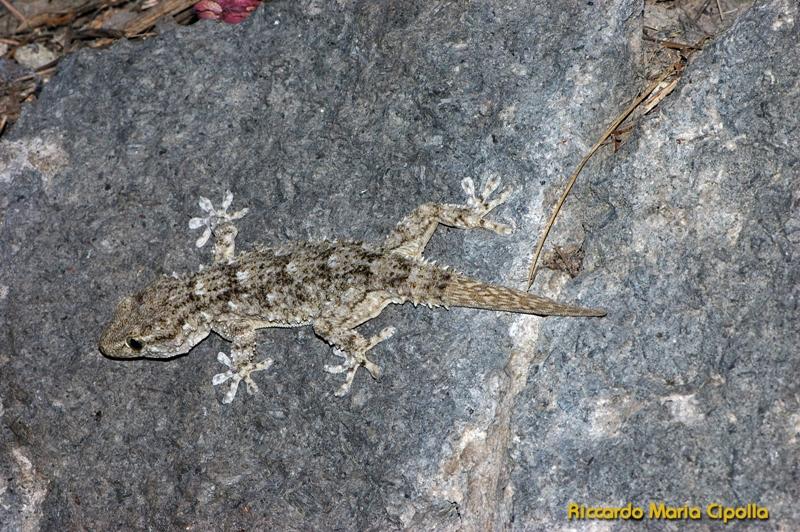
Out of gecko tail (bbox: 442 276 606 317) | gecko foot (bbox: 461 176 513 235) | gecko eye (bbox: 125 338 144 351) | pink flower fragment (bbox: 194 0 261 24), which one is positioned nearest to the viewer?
gecko tail (bbox: 442 276 606 317)

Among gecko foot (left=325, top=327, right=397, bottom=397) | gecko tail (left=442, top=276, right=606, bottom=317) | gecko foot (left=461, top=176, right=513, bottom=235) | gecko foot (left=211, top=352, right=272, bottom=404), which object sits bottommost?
gecko foot (left=211, top=352, right=272, bottom=404)

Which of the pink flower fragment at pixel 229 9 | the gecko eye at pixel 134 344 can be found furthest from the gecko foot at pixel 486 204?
the pink flower fragment at pixel 229 9

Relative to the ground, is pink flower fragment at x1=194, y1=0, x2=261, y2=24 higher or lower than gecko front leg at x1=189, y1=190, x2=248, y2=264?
higher

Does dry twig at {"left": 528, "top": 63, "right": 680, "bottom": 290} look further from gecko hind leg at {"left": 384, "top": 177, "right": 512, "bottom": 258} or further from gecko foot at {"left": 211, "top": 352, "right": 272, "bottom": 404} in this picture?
gecko foot at {"left": 211, "top": 352, "right": 272, "bottom": 404}

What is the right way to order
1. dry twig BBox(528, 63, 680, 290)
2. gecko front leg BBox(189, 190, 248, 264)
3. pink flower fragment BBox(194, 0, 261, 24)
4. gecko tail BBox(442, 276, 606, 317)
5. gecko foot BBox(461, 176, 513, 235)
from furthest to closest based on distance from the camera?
pink flower fragment BBox(194, 0, 261, 24), gecko front leg BBox(189, 190, 248, 264), gecko foot BBox(461, 176, 513, 235), dry twig BBox(528, 63, 680, 290), gecko tail BBox(442, 276, 606, 317)

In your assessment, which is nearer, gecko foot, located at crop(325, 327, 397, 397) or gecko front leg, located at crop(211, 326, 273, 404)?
gecko foot, located at crop(325, 327, 397, 397)

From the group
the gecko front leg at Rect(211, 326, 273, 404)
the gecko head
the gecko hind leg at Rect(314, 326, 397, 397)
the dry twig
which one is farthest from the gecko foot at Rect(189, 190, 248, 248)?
the dry twig

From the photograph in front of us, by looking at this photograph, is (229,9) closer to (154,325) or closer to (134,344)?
(154,325)
